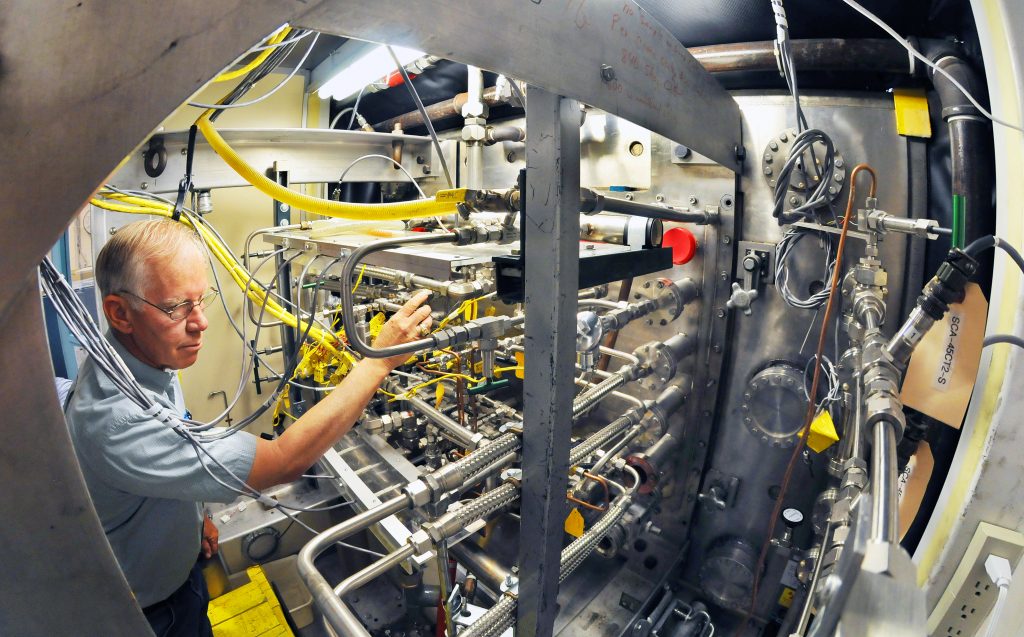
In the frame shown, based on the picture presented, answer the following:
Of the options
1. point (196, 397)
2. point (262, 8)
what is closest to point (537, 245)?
point (262, 8)

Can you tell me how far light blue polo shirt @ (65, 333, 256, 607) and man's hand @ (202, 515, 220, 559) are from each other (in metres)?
0.71

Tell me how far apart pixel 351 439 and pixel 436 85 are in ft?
6.51

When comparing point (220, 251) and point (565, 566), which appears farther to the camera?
point (220, 251)

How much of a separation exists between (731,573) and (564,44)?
1930mm

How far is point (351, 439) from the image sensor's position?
2.19m

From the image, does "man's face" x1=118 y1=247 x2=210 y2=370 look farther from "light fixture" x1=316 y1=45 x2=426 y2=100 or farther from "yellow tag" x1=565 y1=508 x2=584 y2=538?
"light fixture" x1=316 y1=45 x2=426 y2=100

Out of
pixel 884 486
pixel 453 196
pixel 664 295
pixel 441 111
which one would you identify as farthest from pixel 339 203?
pixel 884 486

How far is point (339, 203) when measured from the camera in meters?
1.51

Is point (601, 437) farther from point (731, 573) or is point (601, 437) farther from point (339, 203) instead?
point (339, 203)

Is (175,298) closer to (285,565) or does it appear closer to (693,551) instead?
(285,565)

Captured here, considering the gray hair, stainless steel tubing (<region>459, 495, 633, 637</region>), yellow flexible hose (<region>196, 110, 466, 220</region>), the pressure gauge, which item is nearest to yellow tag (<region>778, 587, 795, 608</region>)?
the pressure gauge

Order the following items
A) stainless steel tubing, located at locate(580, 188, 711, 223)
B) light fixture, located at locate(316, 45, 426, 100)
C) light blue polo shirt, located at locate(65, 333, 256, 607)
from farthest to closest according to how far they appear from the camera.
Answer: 1. light fixture, located at locate(316, 45, 426, 100)
2. stainless steel tubing, located at locate(580, 188, 711, 223)
3. light blue polo shirt, located at locate(65, 333, 256, 607)

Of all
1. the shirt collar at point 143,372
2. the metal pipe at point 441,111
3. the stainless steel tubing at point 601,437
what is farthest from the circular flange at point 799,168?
the shirt collar at point 143,372

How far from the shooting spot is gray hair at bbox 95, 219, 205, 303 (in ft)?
3.29
